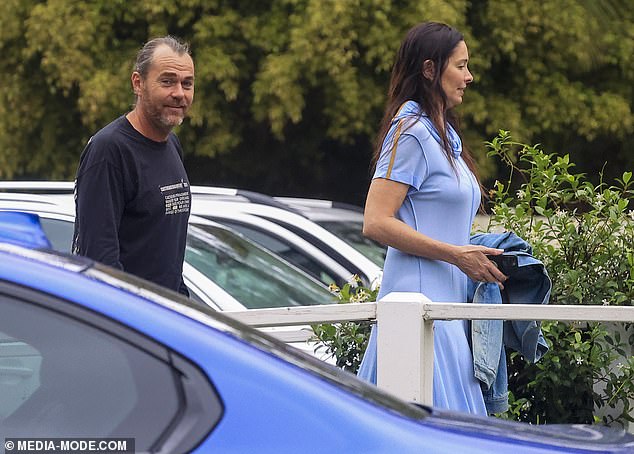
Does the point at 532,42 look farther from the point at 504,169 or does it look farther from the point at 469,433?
the point at 469,433

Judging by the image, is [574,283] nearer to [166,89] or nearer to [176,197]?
[176,197]

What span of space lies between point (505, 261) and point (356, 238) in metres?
4.34

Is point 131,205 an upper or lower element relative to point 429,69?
lower

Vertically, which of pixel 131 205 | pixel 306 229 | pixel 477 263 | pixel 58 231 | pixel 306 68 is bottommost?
pixel 477 263

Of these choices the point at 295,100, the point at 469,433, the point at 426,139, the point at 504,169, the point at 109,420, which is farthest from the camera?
the point at 504,169

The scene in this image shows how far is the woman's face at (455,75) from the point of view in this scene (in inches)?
163

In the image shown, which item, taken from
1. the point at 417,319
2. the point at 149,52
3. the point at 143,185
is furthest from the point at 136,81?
the point at 417,319

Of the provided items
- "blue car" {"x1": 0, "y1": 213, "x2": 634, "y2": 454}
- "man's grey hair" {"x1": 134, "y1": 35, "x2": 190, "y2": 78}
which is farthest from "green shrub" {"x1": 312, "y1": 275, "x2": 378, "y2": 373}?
"blue car" {"x1": 0, "y1": 213, "x2": 634, "y2": 454}

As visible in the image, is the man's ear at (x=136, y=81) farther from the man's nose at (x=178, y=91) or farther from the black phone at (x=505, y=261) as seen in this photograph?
the black phone at (x=505, y=261)

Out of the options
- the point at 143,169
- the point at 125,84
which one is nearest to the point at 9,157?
the point at 125,84

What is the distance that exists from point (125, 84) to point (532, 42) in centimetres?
445

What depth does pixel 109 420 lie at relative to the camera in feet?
7.57

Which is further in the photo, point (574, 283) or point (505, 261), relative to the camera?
point (574, 283)

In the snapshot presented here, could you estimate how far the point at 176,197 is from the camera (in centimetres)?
414
